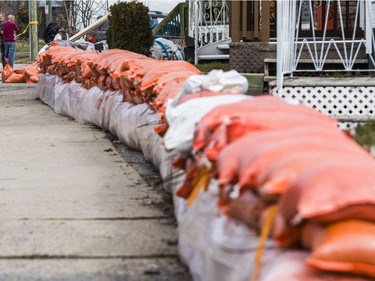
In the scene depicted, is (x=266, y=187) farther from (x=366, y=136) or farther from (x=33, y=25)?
(x=33, y=25)

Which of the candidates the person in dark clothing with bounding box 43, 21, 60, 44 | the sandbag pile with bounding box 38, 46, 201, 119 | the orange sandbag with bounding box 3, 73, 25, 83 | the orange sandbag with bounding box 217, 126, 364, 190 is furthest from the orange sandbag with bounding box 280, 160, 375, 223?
the person in dark clothing with bounding box 43, 21, 60, 44

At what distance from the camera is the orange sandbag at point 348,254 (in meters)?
3.88

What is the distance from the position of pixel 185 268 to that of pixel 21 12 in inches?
1944

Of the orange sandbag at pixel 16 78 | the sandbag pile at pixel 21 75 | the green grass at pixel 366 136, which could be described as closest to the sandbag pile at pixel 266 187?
the green grass at pixel 366 136

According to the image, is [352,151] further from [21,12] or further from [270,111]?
[21,12]

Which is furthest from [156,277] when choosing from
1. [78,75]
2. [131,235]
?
[78,75]

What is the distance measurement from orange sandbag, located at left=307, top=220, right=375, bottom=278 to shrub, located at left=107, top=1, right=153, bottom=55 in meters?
15.5

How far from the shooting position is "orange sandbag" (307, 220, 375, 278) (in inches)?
153

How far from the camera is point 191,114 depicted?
7.21m

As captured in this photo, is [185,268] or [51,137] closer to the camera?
[185,268]

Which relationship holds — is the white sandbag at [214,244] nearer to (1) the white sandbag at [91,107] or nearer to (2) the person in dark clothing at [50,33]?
(1) the white sandbag at [91,107]

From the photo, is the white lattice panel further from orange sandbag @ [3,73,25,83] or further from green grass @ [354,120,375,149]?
orange sandbag @ [3,73,25,83]

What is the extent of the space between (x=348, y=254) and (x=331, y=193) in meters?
0.27

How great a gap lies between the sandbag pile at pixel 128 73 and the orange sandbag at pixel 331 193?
4800mm
